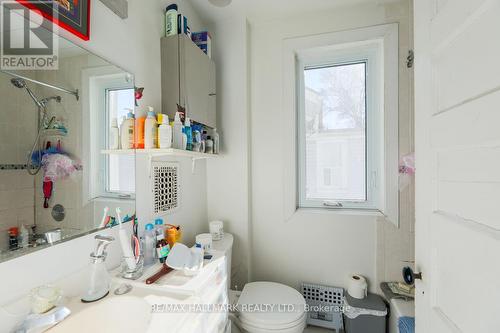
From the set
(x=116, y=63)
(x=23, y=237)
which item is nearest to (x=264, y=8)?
(x=116, y=63)

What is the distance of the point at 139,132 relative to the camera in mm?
1005

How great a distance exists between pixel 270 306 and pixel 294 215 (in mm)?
660

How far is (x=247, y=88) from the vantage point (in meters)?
1.70

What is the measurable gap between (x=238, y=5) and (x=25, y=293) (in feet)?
6.21

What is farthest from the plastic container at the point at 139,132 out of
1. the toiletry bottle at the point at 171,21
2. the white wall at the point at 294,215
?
the white wall at the point at 294,215

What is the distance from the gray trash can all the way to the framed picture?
204 cm

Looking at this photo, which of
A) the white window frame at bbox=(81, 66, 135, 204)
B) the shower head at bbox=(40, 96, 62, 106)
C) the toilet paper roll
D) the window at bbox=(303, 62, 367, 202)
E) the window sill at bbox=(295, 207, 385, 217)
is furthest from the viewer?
the window at bbox=(303, 62, 367, 202)

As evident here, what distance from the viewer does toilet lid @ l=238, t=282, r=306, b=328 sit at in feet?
3.82

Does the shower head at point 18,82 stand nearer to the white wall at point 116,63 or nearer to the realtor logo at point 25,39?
the realtor logo at point 25,39

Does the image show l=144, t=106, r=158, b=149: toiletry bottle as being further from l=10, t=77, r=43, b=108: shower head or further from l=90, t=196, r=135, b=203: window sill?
l=10, t=77, r=43, b=108: shower head

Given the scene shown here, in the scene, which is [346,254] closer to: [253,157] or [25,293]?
[253,157]

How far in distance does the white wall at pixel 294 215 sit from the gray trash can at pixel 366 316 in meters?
0.15
